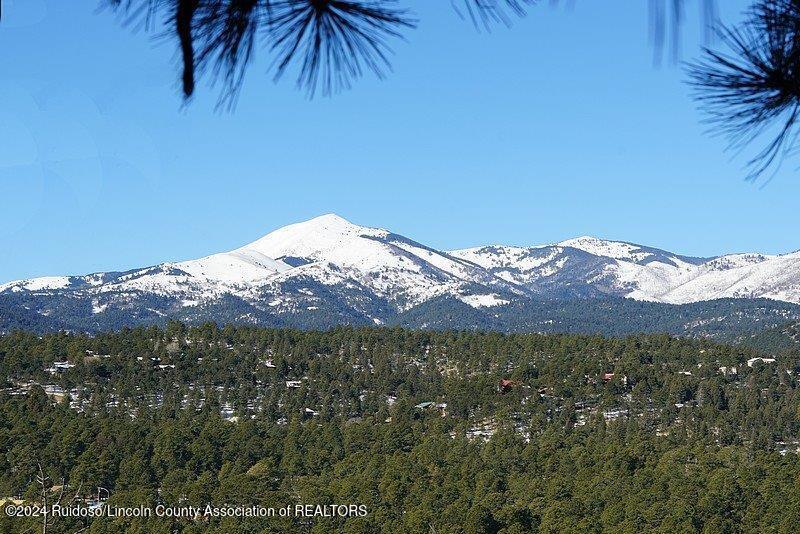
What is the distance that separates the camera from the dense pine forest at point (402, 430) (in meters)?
63.9

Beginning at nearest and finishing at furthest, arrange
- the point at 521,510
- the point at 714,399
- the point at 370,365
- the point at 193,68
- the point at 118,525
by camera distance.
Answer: the point at 193,68 < the point at 118,525 < the point at 521,510 < the point at 714,399 < the point at 370,365

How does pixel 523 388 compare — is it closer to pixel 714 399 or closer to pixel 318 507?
pixel 714 399

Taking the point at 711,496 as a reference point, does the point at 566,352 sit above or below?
above

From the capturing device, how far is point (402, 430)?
333ft

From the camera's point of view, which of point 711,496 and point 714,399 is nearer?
point 711,496

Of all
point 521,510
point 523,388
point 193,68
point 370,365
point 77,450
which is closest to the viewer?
point 193,68

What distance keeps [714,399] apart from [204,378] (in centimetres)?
7498

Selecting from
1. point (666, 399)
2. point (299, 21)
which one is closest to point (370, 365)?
point (666, 399)

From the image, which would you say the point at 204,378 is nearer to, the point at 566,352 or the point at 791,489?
the point at 566,352

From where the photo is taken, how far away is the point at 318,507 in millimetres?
65625

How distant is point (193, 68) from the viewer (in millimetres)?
5203

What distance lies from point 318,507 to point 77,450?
35.2 meters

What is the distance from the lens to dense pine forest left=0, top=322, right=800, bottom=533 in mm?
63888

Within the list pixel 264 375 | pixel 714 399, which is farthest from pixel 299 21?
pixel 264 375
